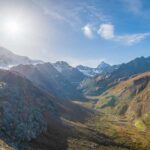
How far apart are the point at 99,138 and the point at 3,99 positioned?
148 feet

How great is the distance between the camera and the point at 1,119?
95.7m

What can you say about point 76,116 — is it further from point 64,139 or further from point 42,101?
point 64,139

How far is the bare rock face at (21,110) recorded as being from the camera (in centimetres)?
9694

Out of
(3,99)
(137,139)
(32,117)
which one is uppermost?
(3,99)

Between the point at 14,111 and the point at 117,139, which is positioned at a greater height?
the point at 14,111

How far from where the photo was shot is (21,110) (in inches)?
4449

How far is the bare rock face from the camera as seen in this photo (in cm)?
9694

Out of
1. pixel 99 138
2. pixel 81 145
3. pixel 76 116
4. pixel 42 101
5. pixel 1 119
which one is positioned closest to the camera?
pixel 1 119

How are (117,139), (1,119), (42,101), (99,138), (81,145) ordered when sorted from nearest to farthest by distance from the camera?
1. (1,119)
2. (81,145)
3. (99,138)
4. (117,139)
5. (42,101)

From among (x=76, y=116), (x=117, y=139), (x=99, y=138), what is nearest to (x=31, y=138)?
(x=99, y=138)

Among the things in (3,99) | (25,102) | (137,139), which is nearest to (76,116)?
(137,139)

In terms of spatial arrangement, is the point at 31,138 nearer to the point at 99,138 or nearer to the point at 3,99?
the point at 3,99

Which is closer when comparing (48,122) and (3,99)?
(3,99)

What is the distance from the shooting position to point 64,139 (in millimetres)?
109812
